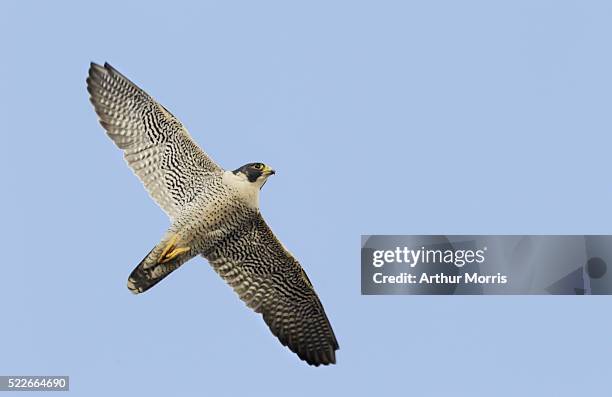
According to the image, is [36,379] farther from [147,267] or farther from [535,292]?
[535,292]

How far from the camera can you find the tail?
1573 centimetres

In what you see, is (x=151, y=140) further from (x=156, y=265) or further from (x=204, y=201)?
(x=156, y=265)

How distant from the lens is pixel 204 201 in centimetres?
1619

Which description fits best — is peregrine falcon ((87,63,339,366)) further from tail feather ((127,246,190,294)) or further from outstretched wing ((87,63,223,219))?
tail feather ((127,246,190,294))

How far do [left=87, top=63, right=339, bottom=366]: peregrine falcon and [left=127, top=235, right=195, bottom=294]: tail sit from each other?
13.1 inches

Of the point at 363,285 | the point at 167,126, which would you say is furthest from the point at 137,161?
the point at 363,285

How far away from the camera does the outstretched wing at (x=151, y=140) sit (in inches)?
648

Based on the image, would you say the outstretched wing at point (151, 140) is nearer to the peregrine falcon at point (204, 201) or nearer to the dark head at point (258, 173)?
the peregrine falcon at point (204, 201)

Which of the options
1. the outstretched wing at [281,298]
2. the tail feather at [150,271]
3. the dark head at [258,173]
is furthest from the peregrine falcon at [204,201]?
the tail feather at [150,271]

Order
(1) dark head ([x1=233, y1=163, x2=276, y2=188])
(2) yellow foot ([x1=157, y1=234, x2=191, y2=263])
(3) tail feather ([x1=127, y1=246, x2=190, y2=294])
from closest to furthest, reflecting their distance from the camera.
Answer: (3) tail feather ([x1=127, y1=246, x2=190, y2=294]) < (2) yellow foot ([x1=157, y1=234, x2=191, y2=263]) < (1) dark head ([x1=233, y1=163, x2=276, y2=188])

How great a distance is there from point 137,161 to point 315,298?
2722 millimetres

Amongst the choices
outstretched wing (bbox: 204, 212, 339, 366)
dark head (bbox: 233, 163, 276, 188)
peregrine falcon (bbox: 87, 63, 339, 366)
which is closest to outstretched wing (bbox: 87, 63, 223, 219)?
peregrine falcon (bbox: 87, 63, 339, 366)

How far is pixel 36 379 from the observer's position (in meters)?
16.2

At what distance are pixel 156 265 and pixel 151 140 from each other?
1.69 metres
